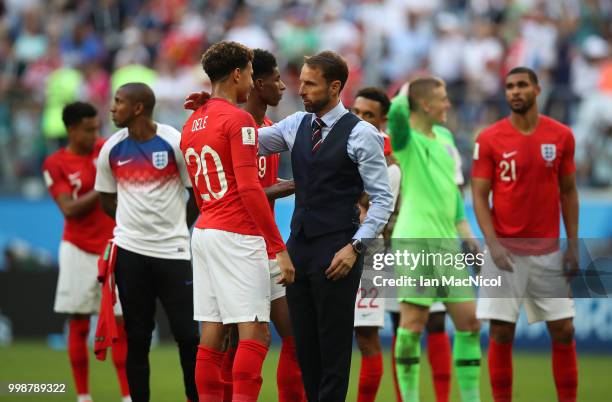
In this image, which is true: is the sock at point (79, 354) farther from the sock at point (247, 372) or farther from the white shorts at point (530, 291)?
the white shorts at point (530, 291)

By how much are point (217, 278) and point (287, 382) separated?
1.22m

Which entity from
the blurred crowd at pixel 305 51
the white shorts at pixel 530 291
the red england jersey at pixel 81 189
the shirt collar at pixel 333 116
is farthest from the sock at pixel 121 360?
the blurred crowd at pixel 305 51

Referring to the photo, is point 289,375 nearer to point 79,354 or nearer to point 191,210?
point 191,210

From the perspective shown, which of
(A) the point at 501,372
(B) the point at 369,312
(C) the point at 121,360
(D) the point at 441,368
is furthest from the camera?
(C) the point at 121,360

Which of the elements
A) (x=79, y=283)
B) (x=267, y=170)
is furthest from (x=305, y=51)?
(x=267, y=170)

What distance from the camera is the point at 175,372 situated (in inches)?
550

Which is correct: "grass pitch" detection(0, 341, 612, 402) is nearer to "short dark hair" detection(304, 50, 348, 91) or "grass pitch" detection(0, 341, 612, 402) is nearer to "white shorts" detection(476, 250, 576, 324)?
"white shorts" detection(476, 250, 576, 324)

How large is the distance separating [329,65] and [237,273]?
1559 mm

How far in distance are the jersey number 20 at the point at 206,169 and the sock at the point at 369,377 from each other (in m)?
2.55

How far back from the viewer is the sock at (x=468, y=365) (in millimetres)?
10016

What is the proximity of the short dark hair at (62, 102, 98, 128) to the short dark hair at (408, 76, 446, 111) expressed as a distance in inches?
129

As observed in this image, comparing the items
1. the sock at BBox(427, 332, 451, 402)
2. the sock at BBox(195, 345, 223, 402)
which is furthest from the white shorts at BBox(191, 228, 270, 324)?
the sock at BBox(427, 332, 451, 402)

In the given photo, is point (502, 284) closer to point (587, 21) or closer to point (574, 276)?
point (574, 276)

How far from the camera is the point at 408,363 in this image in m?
10.1
